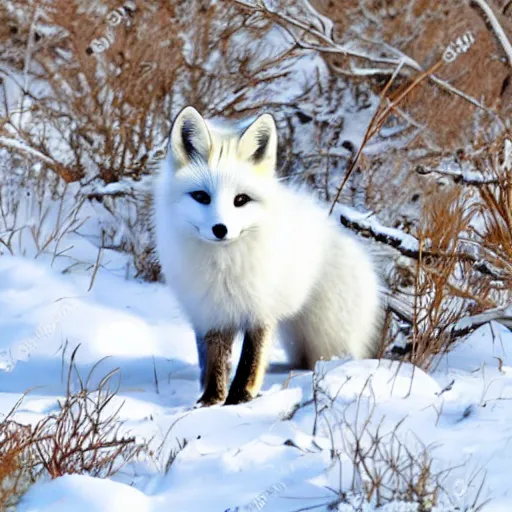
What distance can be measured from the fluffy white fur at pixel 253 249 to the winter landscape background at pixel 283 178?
29 centimetres

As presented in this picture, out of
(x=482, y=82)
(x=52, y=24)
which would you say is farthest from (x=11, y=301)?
(x=482, y=82)

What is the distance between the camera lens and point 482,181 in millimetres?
4297

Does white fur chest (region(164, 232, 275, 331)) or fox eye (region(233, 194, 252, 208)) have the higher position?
fox eye (region(233, 194, 252, 208))

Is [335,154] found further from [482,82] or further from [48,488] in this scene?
[48,488]

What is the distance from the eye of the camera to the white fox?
3471 mm

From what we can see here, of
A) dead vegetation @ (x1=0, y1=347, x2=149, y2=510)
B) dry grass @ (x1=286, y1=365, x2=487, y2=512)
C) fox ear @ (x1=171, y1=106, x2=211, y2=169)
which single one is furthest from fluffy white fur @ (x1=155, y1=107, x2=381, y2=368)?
dead vegetation @ (x1=0, y1=347, x2=149, y2=510)

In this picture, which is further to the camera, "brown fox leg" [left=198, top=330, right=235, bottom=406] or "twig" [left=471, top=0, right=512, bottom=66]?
"twig" [left=471, top=0, right=512, bottom=66]

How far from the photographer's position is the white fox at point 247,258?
11.4ft

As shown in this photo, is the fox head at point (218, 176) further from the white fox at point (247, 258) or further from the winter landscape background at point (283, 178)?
the winter landscape background at point (283, 178)

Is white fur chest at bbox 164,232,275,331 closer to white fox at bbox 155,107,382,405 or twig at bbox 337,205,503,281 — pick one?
white fox at bbox 155,107,382,405

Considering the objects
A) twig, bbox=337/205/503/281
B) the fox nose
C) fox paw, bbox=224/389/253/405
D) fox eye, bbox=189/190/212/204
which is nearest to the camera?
the fox nose

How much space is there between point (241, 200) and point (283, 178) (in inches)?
23.6

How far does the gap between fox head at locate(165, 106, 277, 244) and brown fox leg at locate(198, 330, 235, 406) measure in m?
0.54

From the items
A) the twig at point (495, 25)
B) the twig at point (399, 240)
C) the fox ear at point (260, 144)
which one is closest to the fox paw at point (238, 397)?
the fox ear at point (260, 144)
